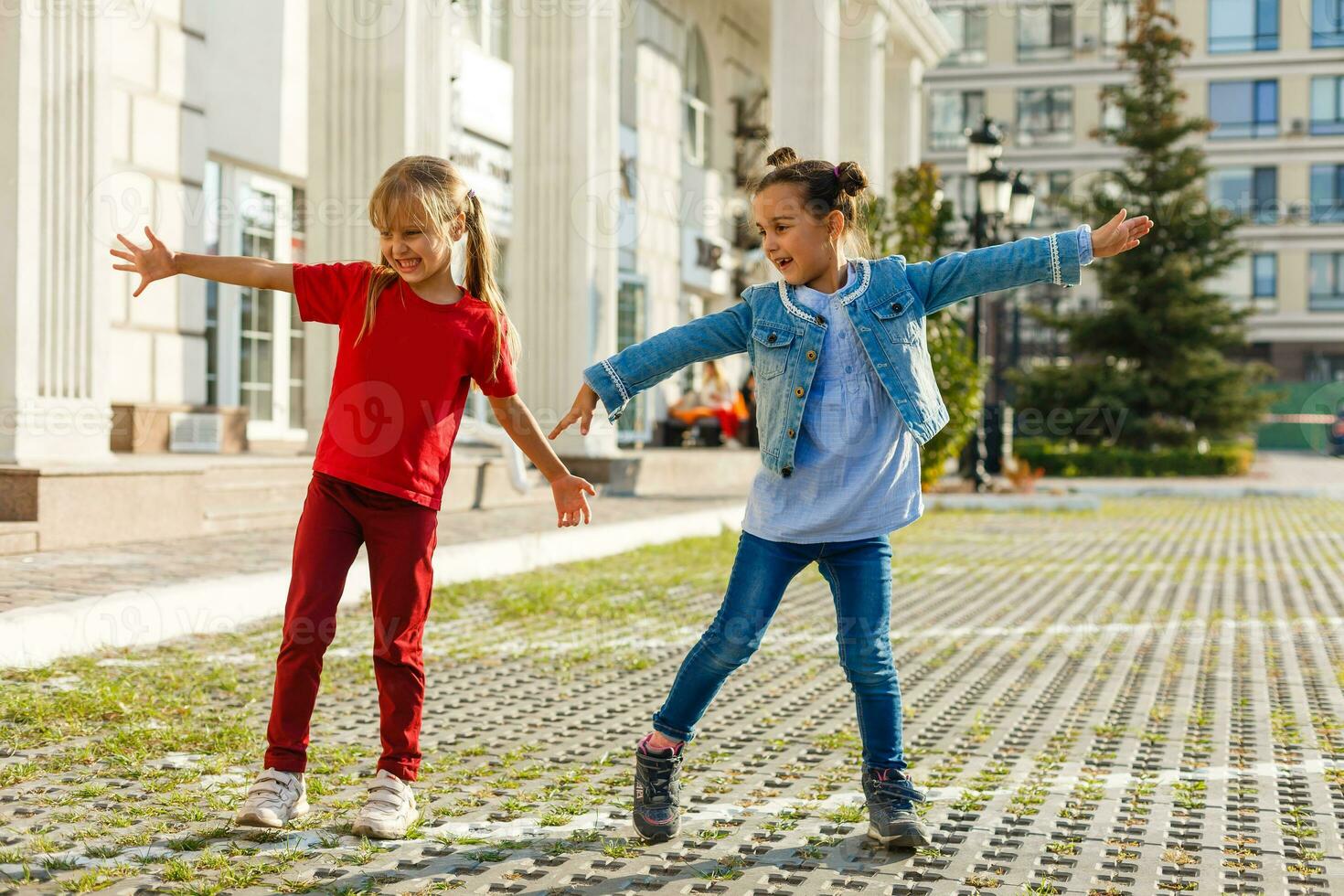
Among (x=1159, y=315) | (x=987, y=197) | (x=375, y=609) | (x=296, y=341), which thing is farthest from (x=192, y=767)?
(x=1159, y=315)

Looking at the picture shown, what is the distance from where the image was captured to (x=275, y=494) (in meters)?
11.2

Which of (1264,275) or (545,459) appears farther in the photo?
(1264,275)

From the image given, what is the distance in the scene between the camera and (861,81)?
1121 inches

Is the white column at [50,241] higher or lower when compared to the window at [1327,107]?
lower

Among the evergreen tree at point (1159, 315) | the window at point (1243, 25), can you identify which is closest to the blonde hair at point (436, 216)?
the evergreen tree at point (1159, 315)

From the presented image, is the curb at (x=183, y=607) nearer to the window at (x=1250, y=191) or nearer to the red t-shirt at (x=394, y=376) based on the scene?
the red t-shirt at (x=394, y=376)

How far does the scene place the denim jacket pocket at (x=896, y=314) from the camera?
367cm

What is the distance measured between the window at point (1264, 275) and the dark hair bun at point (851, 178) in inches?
2414

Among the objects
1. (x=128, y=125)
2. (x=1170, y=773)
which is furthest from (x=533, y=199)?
(x=1170, y=773)

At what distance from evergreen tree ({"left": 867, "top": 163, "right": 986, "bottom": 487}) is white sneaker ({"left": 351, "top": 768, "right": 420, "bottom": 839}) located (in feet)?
45.5

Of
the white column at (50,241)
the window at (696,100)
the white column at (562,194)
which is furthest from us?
the window at (696,100)

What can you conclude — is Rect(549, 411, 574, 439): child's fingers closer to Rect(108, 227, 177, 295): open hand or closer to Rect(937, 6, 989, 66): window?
Rect(108, 227, 177, 295): open hand

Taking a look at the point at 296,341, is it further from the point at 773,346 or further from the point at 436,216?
the point at 773,346

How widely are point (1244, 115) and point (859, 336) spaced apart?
61.7 metres
